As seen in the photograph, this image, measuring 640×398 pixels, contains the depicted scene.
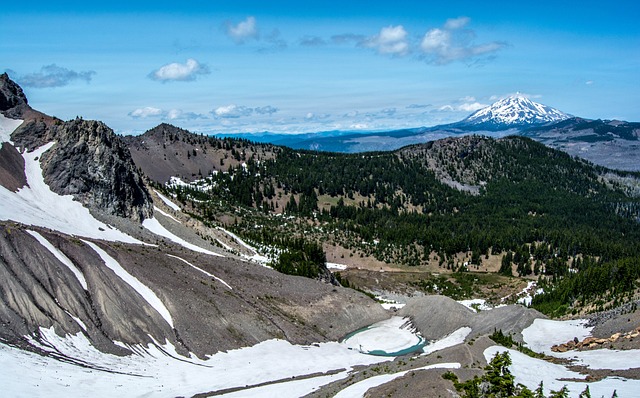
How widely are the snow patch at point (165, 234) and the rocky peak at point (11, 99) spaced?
1419 inches

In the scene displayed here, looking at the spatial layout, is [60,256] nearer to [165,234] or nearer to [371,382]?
[371,382]

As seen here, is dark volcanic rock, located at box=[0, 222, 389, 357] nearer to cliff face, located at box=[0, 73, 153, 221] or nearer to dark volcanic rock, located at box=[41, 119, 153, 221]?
Result: dark volcanic rock, located at box=[41, 119, 153, 221]

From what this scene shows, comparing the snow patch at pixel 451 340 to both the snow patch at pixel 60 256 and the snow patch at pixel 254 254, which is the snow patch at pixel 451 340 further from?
the snow patch at pixel 254 254

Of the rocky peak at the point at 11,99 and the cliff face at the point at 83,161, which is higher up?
the rocky peak at the point at 11,99

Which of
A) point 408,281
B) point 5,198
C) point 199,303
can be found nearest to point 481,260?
point 408,281

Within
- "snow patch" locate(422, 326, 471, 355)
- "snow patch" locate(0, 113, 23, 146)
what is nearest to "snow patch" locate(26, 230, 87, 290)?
"snow patch" locate(0, 113, 23, 146)

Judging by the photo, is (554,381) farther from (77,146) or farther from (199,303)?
(77,146)

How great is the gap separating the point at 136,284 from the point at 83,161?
4589 cm

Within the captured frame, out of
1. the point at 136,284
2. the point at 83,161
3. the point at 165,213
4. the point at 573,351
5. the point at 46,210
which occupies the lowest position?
the point at 573,351

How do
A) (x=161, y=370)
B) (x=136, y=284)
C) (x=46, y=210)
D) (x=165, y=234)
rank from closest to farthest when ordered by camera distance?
(x=161, y=370), (x=136, y=284), (x=46, y=210), (x=165, y=234)

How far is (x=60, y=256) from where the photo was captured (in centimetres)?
6103

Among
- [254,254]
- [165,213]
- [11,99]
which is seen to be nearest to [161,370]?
[165,213]

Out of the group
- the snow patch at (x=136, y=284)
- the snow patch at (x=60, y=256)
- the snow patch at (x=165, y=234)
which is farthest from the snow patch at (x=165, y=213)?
the snow patch at (x=60, y=256)

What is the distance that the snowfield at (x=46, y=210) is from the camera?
76.6 meters
